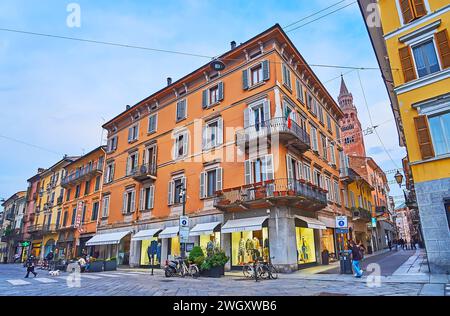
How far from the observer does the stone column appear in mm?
14578

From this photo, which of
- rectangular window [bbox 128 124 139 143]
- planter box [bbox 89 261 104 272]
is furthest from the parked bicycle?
rectangular window [bbox 128 124 139 143]

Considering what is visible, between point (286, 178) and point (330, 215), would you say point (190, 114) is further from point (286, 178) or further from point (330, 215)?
point (330, 215)

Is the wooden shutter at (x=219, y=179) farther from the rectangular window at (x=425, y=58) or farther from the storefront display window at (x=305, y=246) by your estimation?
the rectangular window at (x=425, y=58)

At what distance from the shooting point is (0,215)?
2351 inches

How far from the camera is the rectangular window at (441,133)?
11102 millimetres

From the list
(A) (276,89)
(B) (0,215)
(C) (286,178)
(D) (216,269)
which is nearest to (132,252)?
(D) (216,269)

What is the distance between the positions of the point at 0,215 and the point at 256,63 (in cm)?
6566

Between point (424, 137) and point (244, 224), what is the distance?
359 inches

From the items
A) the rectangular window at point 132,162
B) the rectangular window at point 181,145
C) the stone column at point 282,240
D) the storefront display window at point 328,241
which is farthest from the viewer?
the rectangular window at point 132,162

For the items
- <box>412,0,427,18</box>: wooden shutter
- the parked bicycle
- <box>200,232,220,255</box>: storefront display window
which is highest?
<box>412,0,427,18</box>: wooden shutter

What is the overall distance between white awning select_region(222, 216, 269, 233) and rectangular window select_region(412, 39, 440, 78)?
379 inches

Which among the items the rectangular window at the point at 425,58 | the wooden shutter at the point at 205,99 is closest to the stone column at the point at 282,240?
the rectangular window at the point at 425,58

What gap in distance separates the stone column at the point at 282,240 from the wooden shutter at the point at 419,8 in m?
10.5

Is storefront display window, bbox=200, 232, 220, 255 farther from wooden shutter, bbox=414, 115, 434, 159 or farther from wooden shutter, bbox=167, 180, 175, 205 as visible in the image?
wooden shutter, bbox=414, 115, 434, 159
